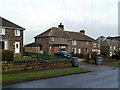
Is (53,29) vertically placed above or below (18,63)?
above

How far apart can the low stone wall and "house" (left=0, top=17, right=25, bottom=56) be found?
531 inches

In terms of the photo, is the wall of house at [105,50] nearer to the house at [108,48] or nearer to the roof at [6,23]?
the house at [108,48]

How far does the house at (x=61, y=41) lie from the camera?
68.0 meters

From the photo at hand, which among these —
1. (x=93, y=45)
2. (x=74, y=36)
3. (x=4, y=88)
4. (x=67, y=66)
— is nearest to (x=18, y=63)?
(x=67, y=66)

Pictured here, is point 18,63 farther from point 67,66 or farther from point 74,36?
point 74,36

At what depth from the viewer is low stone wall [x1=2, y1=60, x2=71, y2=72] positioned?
2719 centimetres

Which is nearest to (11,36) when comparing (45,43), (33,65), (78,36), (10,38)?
(10,38)

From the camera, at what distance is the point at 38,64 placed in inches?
1219

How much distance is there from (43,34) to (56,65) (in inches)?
1502

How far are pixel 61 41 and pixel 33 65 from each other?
40908 millimetres

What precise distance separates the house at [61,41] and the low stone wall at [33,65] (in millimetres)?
31381

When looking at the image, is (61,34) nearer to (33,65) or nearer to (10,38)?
(10,38)

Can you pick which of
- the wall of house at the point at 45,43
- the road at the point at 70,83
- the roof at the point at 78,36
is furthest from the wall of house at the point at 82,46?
the road at the point at 70,83

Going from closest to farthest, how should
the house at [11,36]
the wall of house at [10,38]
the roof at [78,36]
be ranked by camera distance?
the house at [11,36], the wall of house at [10,38], the roof at [78,36]
